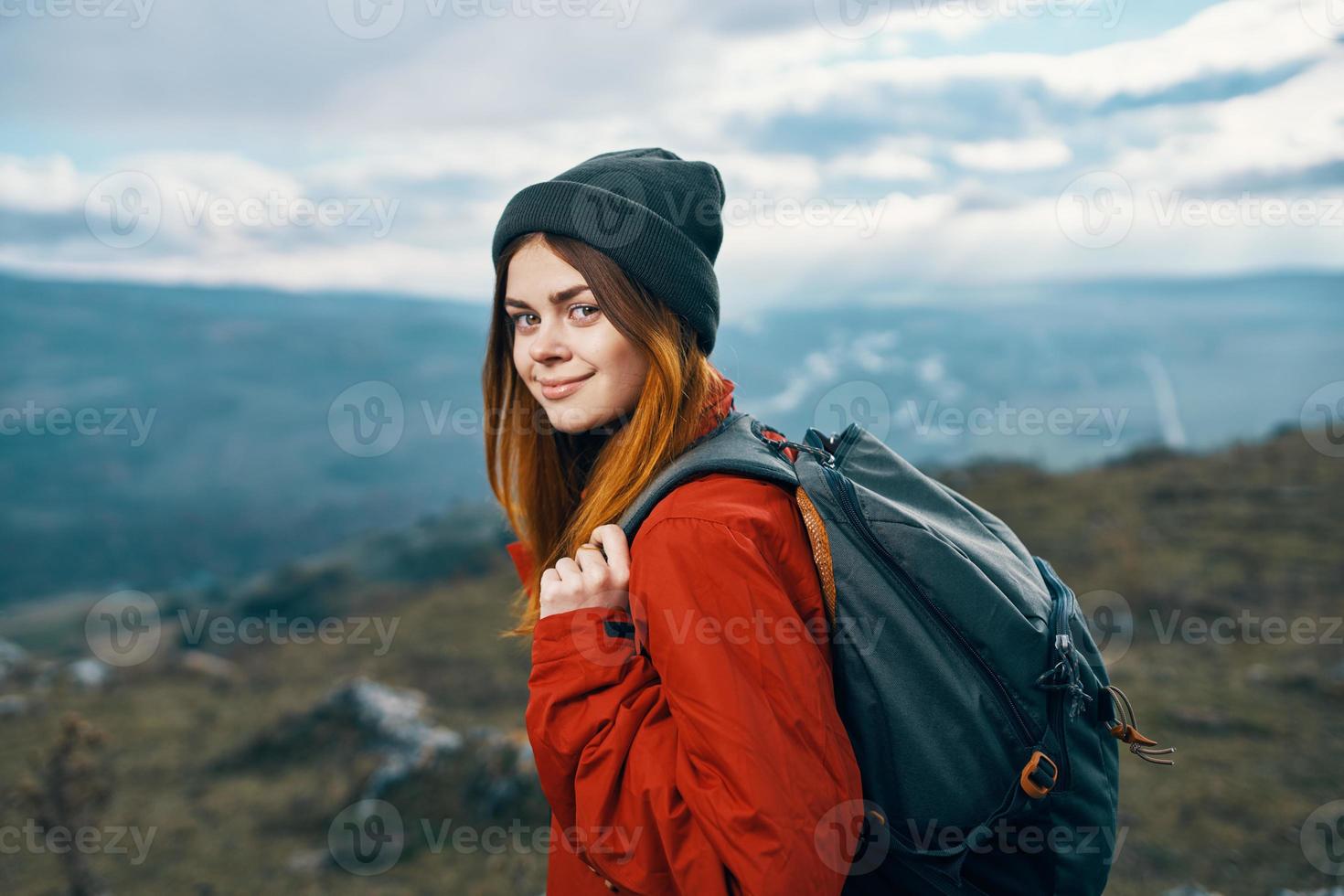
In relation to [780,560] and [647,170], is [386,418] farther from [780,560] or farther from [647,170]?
[780,560]

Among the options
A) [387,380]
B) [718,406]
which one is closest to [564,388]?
[718,406]

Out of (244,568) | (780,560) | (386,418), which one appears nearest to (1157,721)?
(780,560)

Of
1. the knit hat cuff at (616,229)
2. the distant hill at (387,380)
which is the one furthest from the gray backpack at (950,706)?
the distant hill at (387,380)

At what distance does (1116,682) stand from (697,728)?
6793 mm

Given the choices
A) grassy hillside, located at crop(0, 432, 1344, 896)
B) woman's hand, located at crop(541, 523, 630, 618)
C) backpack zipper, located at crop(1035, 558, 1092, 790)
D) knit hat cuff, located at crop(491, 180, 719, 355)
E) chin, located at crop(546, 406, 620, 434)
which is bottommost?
grassy hillside, located at crop(0, 432, 1344, 896)

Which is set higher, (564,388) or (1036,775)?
(564,388)

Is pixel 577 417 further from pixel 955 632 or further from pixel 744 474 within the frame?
pixel 955 632

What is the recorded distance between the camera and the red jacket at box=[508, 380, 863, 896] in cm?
147

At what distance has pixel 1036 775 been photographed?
5.40ft

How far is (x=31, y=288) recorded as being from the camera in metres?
152

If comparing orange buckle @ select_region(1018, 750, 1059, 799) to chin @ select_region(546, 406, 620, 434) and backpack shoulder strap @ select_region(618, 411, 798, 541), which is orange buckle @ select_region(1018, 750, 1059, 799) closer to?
backpack shoulder strap @ select_region(618, 411, 798, 541)

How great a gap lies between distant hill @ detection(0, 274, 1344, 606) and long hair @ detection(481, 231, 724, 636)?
10.7 m

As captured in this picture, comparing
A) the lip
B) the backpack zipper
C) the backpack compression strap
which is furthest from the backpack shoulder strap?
the backpack zipper

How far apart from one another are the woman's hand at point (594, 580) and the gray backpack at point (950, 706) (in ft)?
0.51
